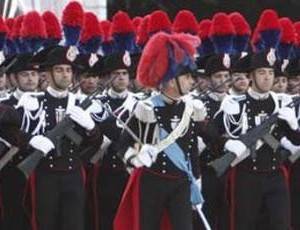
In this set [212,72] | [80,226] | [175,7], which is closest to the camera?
[80,226]

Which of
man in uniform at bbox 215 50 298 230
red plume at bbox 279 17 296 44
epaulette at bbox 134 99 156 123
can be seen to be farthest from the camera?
red plume at bbox 279 17 296 44

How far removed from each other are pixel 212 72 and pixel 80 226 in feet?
7.06

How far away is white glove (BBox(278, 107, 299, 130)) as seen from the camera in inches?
395

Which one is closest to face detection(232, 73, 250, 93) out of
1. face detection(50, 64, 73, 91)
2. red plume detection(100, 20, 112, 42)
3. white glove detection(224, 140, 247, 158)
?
white glove detection(224, 140, 247, 158)

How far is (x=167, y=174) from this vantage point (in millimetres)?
9102

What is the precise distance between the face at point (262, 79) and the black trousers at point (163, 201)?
1536mm

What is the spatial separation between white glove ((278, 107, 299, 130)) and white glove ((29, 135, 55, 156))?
70.6 inches

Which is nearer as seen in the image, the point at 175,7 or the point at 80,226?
the point at 80,226

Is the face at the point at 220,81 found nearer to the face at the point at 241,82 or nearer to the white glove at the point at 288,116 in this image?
the face at the point at 241,82

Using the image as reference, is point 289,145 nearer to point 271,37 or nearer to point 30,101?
point 271,37

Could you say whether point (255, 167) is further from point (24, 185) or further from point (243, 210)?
point (24, 185)

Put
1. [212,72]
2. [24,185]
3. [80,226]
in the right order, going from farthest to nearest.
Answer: [212,72] → [24,185] → [80,226]

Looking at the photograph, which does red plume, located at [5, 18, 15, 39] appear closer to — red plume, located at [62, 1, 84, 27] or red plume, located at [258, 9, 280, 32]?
red plume, located at [62, 1, 84, 27]

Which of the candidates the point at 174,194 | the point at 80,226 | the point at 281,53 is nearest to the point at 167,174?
the point at 174,194
